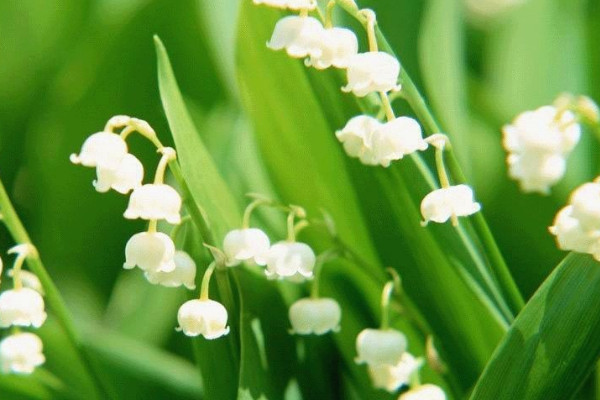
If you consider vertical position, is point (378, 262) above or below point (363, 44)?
below

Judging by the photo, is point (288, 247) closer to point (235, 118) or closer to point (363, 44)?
point (363, 44)

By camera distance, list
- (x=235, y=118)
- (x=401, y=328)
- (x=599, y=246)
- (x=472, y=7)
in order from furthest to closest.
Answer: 1. (x=472, y=7)
2. (x=235, y=118)
3. (x=401, y=328)
4. (x=599, y=246)

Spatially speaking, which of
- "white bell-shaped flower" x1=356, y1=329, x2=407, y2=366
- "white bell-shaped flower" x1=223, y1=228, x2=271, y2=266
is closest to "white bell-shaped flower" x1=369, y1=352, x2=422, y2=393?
"white bell-shaped flower" x1=356, y1=329, x2=407, y2=366

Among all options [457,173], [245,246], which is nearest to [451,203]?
[457,173]

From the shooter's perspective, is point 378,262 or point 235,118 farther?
point 235,118

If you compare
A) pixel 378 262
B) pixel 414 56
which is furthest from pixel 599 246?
pixel 414 56

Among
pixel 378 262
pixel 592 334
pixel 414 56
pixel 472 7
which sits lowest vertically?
pixel 592 334
